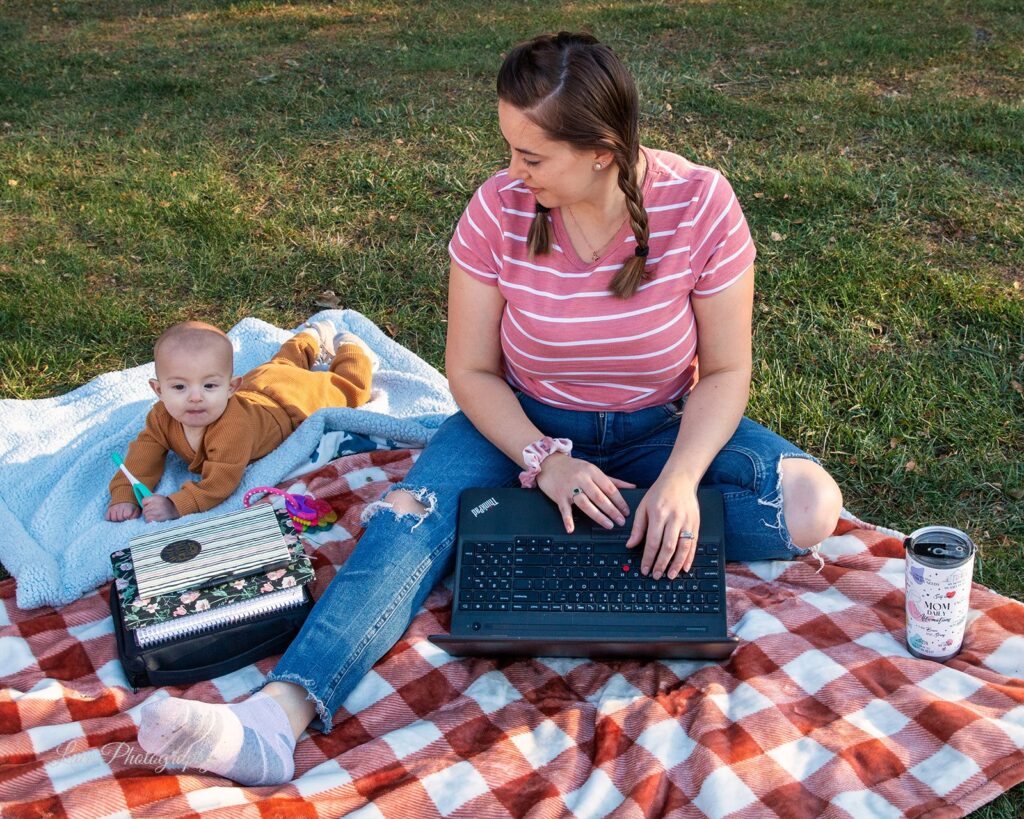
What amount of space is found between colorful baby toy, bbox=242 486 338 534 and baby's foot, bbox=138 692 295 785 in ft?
3.06

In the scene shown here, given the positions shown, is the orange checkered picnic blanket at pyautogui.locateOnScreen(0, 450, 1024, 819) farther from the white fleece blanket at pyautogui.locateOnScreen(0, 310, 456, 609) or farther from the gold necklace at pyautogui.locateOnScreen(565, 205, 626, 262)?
the gold necklace at pyautogui.locateOnScreen(565, 205, 626, 262)

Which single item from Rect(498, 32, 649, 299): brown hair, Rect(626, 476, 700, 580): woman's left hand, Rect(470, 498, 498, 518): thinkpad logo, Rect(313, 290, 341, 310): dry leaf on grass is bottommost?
Rect(313, 290, 341, 310): dry leaf on grass

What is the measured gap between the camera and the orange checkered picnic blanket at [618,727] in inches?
96.3

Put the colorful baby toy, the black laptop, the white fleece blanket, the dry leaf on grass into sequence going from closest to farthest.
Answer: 1. the black laptop
2. the white fleece blanket
3. the colorful baby toy
4. the dry leaf on grass

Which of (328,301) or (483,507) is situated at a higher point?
(483,507)

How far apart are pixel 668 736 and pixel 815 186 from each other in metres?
3.57

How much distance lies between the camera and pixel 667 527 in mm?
2816

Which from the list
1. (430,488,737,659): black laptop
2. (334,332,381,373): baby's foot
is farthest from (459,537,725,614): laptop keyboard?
(334,332,381,373): baby's foot

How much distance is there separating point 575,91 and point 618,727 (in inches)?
60.7

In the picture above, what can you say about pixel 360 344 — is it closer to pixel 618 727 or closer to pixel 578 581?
pixel 578 581

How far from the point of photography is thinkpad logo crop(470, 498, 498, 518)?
304 cm

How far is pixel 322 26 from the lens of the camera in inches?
324

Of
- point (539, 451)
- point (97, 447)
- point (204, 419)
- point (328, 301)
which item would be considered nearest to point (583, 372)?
point (539, 451)

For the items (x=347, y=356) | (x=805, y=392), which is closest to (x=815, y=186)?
(x=805, y=392)
